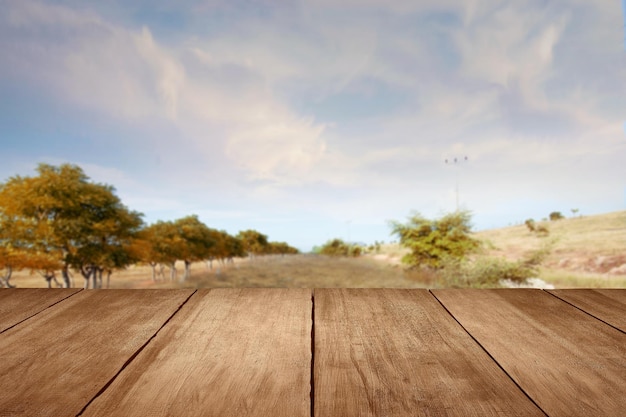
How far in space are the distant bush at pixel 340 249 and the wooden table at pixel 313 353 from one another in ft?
125

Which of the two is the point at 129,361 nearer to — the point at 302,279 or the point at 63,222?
the point at 63,222

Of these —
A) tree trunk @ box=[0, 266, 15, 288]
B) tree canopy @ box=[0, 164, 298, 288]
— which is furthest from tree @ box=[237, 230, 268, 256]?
tree trunk @ box=[0, 266, 15, 288]

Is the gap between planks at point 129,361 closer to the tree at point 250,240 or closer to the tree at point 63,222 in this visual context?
the tree at point 63,222

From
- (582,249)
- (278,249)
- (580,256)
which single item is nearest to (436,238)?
(580,256)

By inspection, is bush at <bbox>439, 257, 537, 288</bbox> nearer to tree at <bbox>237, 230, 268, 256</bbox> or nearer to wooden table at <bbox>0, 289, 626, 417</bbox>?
wooden table at <bbox>0, 289, 626, 417</bbox>

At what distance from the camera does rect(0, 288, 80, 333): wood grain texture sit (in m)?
0.92

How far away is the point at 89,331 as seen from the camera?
2.69 ft

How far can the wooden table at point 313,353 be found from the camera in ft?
1.75

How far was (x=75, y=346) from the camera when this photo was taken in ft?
2.44

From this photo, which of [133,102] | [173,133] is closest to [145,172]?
[173,133]

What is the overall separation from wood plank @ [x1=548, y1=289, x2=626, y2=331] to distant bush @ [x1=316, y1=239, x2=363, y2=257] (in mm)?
37937

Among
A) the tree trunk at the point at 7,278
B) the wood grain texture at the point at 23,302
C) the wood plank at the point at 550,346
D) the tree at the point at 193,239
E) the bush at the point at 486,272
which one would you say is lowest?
the bush at the point at 486,272

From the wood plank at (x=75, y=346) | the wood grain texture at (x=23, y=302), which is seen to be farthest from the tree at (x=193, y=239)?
the wood plank at (x=75, y=346)

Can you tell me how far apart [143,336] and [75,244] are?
14299 mm
